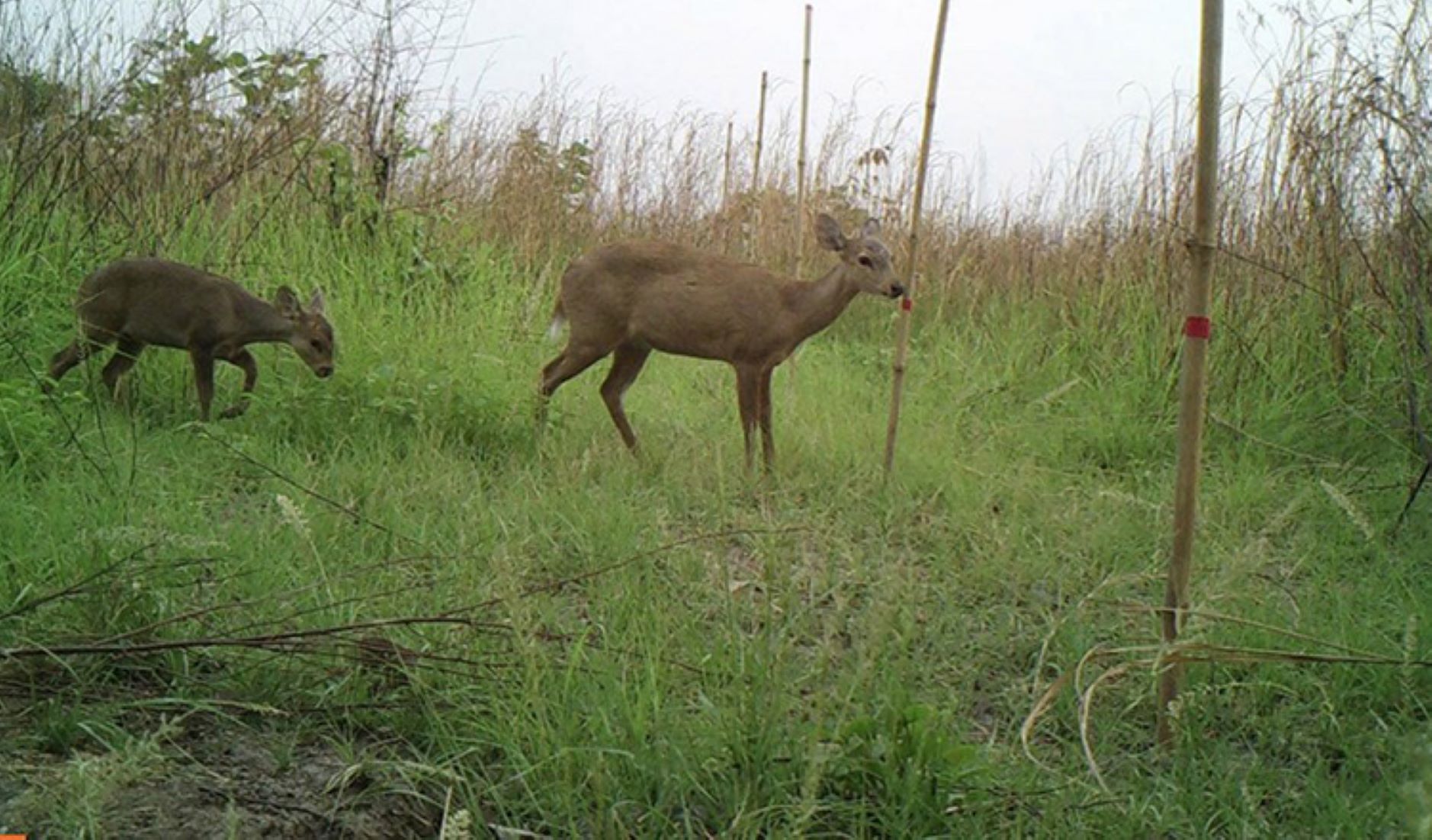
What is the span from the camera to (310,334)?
491 centimetres

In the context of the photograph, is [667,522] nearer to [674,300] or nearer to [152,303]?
[674,300]

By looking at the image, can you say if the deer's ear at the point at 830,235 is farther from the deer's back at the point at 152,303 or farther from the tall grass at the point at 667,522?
the deer's back at the point at 152,303

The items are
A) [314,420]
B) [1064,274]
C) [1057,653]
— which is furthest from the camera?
[1064,274]

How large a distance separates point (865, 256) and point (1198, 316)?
2.74 meters

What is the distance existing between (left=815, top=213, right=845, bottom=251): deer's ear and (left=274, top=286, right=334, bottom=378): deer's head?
199 cm

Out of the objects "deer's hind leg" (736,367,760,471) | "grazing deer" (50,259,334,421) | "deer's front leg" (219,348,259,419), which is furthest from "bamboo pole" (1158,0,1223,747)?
"deer's front leg" (219,348,259,419)

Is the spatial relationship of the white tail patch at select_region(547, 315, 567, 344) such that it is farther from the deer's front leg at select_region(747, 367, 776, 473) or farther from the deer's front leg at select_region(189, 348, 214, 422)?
the deer's front leg at select_region(189, 348, 214, 422)

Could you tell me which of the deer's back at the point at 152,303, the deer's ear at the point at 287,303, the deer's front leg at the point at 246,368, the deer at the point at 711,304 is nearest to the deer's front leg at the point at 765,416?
the deer at the point at 711,304

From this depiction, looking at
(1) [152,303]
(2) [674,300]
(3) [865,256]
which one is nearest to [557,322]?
(2) [674,300]

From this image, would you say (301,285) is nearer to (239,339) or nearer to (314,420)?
(239,339)

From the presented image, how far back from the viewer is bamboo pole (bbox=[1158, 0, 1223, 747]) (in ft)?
6.95

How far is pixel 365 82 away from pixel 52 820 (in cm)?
A: 584

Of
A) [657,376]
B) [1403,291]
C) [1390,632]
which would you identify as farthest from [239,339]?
[1403,291]

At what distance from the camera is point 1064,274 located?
312 inches
